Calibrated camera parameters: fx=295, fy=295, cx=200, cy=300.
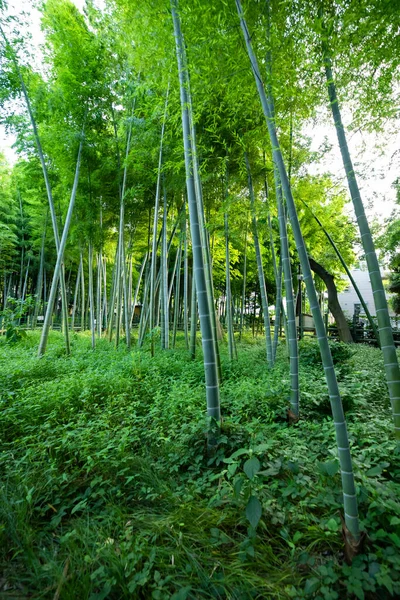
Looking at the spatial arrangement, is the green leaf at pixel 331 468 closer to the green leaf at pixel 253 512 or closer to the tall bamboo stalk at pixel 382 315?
Answer: the green leaf at pixel 253 512

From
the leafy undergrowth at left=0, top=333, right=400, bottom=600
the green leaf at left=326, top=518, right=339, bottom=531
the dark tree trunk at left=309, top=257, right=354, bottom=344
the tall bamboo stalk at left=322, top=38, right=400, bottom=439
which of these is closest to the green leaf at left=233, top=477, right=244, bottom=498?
the leafy undergrowth at left=0, top=333, right=400, bottom=600

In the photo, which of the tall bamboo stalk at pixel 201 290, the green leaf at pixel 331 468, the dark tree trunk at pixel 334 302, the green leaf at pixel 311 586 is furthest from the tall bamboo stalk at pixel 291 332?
the dark tree trunk at pixel 334 302

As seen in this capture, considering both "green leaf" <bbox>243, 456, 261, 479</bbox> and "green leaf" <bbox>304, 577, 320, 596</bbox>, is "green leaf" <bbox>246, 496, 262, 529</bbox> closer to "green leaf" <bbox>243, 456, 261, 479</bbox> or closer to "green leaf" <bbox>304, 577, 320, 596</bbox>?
"green leaf" <bbox>243, 456, 261, 479</bbox>

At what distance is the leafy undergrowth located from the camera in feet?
3.66

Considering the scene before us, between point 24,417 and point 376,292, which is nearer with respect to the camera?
point 376,292

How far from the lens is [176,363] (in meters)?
4.28

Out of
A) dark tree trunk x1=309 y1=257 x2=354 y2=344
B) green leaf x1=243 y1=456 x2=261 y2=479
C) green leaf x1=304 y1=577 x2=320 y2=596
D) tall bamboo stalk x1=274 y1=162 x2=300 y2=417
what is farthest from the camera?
dark tree trunk x1=309 y1=257 x2=354 y2=344

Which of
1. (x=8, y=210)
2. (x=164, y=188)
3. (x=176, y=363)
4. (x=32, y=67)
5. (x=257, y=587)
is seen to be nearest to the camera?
(x=257, y=587)

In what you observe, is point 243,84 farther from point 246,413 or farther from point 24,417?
point 24,417

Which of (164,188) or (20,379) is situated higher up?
(164,188)

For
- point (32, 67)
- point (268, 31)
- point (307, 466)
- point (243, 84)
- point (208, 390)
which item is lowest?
point (307, 466)

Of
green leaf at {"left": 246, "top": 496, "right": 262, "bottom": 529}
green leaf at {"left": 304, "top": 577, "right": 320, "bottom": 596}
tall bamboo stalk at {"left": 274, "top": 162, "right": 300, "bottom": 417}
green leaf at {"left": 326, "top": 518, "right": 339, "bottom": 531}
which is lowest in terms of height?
green leaf at {"left": 304, "top": 577, "right": 320, "bottom": 596}

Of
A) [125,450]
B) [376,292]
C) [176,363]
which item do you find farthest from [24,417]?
[376,292]

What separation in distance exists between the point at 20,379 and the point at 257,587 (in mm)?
3233
